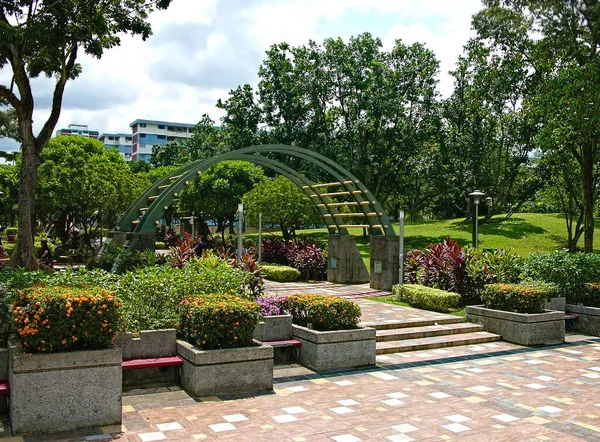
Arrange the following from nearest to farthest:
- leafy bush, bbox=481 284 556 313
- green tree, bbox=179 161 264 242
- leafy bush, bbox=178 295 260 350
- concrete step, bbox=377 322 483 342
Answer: leafy bush, bbox=178 295 260 350
concrete step, bbox=377 322 483 342
leafy bush, bbox=481 284 556 313
green tree, bbox=179 161 264 242

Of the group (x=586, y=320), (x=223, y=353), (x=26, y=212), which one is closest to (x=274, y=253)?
(x=26, y=212)

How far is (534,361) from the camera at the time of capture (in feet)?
33.1

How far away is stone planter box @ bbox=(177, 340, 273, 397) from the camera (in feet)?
24.1

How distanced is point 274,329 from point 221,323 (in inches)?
71.2

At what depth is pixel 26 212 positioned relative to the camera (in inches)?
563

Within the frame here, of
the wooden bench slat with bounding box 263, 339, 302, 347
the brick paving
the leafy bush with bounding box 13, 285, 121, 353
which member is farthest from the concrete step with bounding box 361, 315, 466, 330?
the leafy bush with bounding box 13, 285, 121, 353

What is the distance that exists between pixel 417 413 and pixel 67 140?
34.2m

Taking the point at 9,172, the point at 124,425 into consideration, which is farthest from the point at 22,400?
the point at 9,172

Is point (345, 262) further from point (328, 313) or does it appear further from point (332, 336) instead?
point (332, 336)

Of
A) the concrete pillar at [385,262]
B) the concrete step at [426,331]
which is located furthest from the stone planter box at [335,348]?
the concrete pillar at [385,262]

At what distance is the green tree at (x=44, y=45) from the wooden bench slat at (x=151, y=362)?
7756 millimetres

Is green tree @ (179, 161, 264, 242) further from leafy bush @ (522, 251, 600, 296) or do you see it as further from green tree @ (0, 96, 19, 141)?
leafy bush @ (522, 251, 600, 296)

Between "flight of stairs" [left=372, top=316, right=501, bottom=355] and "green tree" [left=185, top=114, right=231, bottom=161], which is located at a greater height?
"green tree" [left=185, top=114, right=231, bottom=161]

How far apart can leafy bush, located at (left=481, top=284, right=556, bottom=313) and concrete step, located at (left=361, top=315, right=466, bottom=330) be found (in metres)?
0.87
